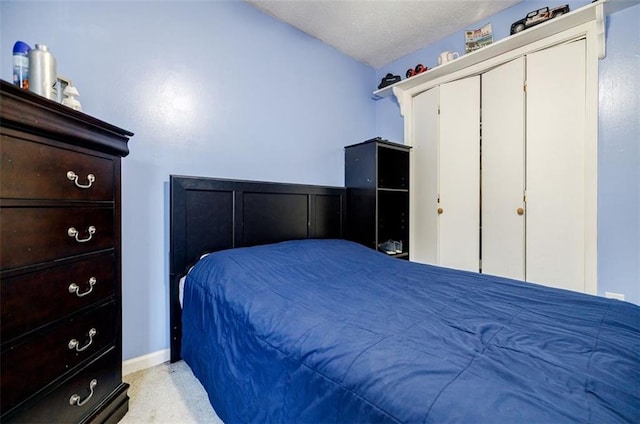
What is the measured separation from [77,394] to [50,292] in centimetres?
44

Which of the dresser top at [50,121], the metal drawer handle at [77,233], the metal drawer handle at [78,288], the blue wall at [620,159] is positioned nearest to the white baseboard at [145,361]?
the metal drawer handle at [78,288]

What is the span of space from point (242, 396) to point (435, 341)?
75cm

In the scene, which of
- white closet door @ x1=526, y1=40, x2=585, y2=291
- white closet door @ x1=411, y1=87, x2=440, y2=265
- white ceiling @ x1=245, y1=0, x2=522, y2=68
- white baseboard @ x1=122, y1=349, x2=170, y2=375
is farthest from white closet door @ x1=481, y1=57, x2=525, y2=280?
white baseboard @ x1=122, y1=349, x2=170, y2=375

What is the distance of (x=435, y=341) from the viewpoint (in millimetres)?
774

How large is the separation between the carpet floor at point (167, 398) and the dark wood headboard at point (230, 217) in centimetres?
15

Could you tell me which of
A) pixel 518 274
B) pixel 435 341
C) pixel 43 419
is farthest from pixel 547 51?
pixel 43 419

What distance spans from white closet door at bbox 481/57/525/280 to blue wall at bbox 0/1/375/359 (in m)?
1.61

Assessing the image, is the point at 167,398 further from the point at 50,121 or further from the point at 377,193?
the point at 377,193

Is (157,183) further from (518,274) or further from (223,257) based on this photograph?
(518,274)

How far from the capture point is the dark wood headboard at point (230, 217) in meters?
1.70

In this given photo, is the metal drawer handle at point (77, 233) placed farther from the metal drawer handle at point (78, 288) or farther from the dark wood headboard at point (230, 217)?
the dark wood headboard at point (230, 217)

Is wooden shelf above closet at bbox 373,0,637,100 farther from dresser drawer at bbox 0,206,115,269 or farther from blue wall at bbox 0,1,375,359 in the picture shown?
dresser drawer at bbox 0,206,115,269

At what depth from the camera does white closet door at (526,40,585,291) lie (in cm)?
189

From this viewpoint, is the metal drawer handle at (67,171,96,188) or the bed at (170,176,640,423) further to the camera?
the metal drawer handle at (67,171,96,188)
